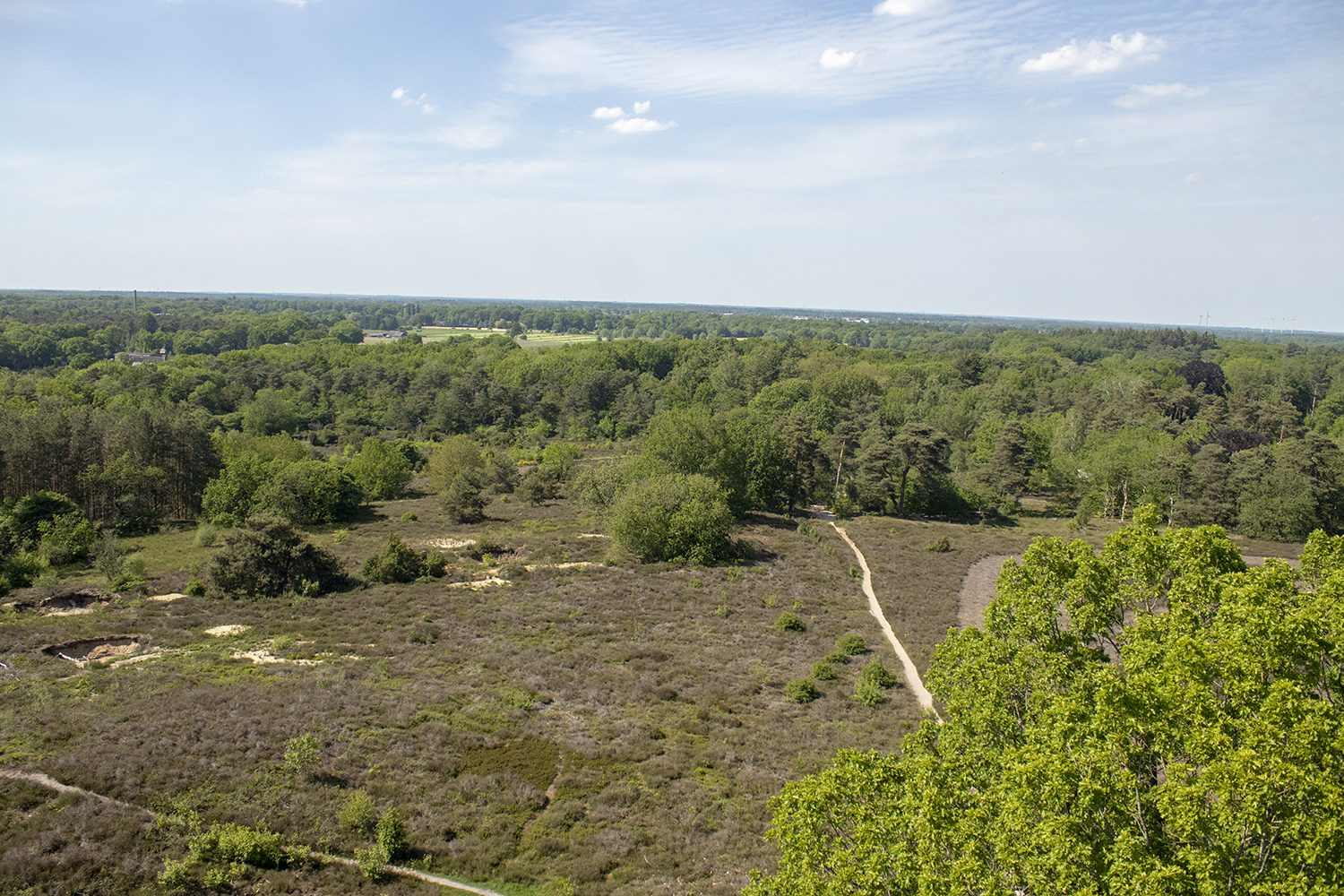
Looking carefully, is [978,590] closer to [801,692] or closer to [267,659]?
[801,692]

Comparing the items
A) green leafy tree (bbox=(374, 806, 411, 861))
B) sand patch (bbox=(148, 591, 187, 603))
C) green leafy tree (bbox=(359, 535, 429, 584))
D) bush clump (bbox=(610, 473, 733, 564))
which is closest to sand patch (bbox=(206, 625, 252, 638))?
sand patch (bbox=(148, 591, 187, 603))

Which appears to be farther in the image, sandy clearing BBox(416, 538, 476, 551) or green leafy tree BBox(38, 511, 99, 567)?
sandy clearing BBox(416, 538, 476, 551)

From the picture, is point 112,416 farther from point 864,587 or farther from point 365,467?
point 864,587

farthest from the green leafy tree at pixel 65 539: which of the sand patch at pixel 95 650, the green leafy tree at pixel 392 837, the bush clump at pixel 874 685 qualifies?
the bush clump at pixel 874 685

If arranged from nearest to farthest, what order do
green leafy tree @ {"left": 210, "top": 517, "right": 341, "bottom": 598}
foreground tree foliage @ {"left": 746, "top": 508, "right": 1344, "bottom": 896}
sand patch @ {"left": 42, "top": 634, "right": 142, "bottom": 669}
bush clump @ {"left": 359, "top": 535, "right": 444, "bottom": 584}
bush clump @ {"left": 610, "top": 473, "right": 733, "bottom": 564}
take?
1. foreground tree foliage @ {"left": 746, "top": 508, "right": 1344, "bottom": 896}
2. sand patch @ {"left": 42, "top": 634, "right": 142, "bottom": 669}
3. green leafy tree @ {"left": 210, "top": 517, "right": 341, "bottom": 598}
4. bush clump @ {"left": 359, "top": 535, "right": 444, "bottom": 584}
5. bush clump @ {"left": 610, "top": 473, "right": 733, "bottom": 564}

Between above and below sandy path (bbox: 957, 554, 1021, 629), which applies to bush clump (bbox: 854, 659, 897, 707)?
above

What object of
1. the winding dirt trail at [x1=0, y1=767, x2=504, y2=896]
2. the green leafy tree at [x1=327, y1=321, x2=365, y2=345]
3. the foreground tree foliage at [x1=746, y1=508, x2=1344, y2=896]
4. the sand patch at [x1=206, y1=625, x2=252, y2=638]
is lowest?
the sand patch at [x1=206, y1=625, x2=252, y2=638]

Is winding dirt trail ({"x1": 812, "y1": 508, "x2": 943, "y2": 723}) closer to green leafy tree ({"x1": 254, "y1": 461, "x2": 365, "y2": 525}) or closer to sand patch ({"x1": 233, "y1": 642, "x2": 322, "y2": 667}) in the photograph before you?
sand patch ({"x1": 233, "y1": 642, "x2": 322, "y2": 667})
